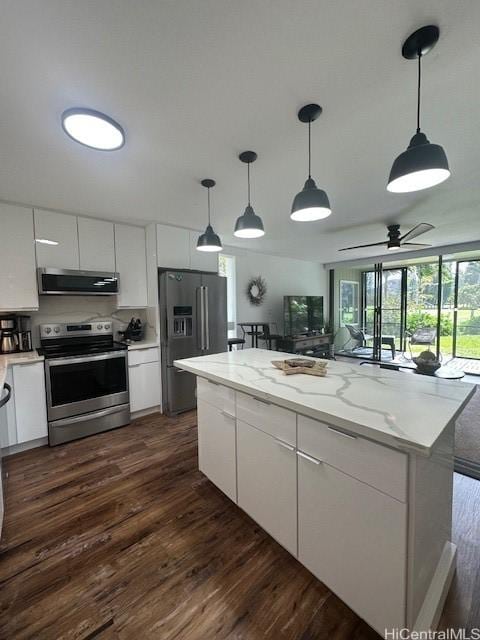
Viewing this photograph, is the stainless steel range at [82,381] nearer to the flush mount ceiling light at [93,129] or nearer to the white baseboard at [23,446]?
the white baseboard at [23,446]

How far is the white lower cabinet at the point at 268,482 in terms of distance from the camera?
4.40 feet

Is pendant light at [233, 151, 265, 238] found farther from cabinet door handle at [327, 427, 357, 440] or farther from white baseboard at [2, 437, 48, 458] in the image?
white baseboard at [2, 437, 48, 458]

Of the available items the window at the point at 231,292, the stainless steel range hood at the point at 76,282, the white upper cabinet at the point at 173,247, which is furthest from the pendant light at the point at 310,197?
the window at the point at 231,292

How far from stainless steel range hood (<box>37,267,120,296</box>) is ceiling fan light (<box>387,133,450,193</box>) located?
9.76 feet

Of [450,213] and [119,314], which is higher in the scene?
[450,213]

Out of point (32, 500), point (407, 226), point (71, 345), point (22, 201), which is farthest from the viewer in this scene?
point (407, 226)

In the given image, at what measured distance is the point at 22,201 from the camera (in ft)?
8.63

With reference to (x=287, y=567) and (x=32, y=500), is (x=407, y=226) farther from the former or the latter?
(x=32, y=500)

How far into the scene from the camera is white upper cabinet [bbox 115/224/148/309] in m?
3.31

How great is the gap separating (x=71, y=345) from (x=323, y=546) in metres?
3.13

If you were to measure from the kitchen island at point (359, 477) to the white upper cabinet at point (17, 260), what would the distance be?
2406mm

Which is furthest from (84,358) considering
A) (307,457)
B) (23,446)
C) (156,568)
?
(307,457)

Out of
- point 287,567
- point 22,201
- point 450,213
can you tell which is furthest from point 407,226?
point 22,201

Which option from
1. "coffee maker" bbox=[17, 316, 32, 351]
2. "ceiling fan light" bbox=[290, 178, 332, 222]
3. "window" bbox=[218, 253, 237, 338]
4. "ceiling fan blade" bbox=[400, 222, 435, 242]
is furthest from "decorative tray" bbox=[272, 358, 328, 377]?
"window" bbox=[218, 253, 237, 338]
